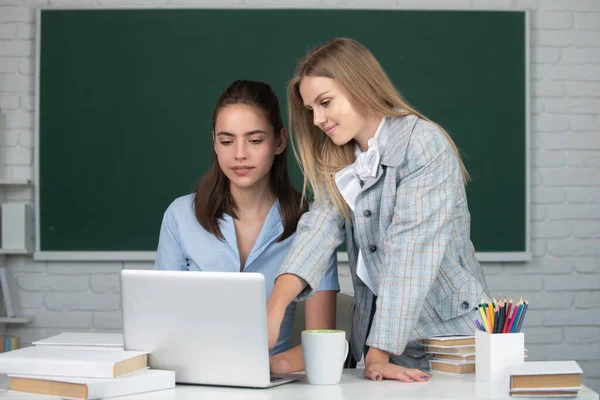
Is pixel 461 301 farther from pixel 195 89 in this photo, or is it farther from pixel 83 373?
pixel 195 89

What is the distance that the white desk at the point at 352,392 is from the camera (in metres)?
1.17

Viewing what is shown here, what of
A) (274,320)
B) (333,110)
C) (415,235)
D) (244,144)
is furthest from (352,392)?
(244,144)

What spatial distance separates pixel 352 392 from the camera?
4.00 ft

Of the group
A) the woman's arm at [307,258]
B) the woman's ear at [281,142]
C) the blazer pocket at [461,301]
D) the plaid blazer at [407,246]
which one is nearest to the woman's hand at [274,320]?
the woman's arm at [307,258]

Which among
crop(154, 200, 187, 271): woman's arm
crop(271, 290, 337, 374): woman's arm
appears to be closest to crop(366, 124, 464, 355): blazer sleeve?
crop(271, 290, 337, 374): woman's arm

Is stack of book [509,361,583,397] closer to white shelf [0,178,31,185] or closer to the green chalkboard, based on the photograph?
the green chalkboard

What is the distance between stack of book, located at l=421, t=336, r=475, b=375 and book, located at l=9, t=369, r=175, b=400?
20.0 inches

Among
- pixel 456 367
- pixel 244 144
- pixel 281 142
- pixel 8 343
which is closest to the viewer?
pixel 456 367

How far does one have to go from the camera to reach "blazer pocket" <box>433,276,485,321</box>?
1508mm

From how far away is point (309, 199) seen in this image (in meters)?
1.94

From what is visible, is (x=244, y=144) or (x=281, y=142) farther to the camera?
(x=281, y=142)

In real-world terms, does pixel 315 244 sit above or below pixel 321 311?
above

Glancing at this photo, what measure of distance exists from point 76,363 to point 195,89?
2.21 meters

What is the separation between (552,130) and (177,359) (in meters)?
2.46
